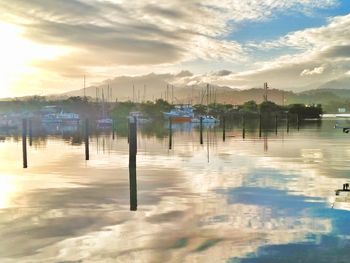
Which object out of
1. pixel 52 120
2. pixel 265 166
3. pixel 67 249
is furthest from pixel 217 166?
pixel 52 120

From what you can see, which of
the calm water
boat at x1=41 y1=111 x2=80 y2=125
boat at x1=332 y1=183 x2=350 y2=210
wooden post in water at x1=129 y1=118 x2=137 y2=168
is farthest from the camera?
boat at x1=41 y1=111 x2=80 y2=125

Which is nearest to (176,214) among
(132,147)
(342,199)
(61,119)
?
(342,199)

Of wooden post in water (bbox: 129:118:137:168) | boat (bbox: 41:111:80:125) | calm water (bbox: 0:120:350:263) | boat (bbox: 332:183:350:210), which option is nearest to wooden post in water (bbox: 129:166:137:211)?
calm water (bbox: 0:120:350:263)

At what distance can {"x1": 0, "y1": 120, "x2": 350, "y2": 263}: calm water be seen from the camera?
1351 centimetres

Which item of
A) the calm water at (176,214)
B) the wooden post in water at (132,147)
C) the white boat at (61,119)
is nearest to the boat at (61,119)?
the white boat at (61,119)

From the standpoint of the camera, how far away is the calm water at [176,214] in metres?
13.5

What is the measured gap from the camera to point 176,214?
18.1m

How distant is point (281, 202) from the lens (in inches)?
793

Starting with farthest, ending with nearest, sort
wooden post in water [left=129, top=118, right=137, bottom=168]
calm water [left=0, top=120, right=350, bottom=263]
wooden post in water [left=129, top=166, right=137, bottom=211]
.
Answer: wooden post in water [left=129, top=118, right=137, bottom=168] < wooden post in water [left=129, top=166, right=137, bottom=211] < calm water [left=0, top=120, right=350, bottom=263]

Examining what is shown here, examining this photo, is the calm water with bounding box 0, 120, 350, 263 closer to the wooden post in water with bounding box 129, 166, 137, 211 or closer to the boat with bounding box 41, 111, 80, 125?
the wooden post in water with bounding box 129, 166, 137, 211

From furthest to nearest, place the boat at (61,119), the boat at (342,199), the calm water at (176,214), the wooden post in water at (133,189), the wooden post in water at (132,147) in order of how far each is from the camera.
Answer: the boat at (61,119)
the wooden post in water at (132,147)
the wooden post in water at (133,189)
the boat at (342,199)
the calm water at (176,214)

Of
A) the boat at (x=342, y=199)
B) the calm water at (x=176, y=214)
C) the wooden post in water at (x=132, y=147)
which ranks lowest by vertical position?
the calm water at (x=176, y=214)

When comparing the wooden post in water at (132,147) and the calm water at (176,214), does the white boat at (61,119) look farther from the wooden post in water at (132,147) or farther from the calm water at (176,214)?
the wooden post in water at (132,147)

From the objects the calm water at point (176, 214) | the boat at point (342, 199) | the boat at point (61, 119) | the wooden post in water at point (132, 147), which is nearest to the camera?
the calm water at point (176, 214)
